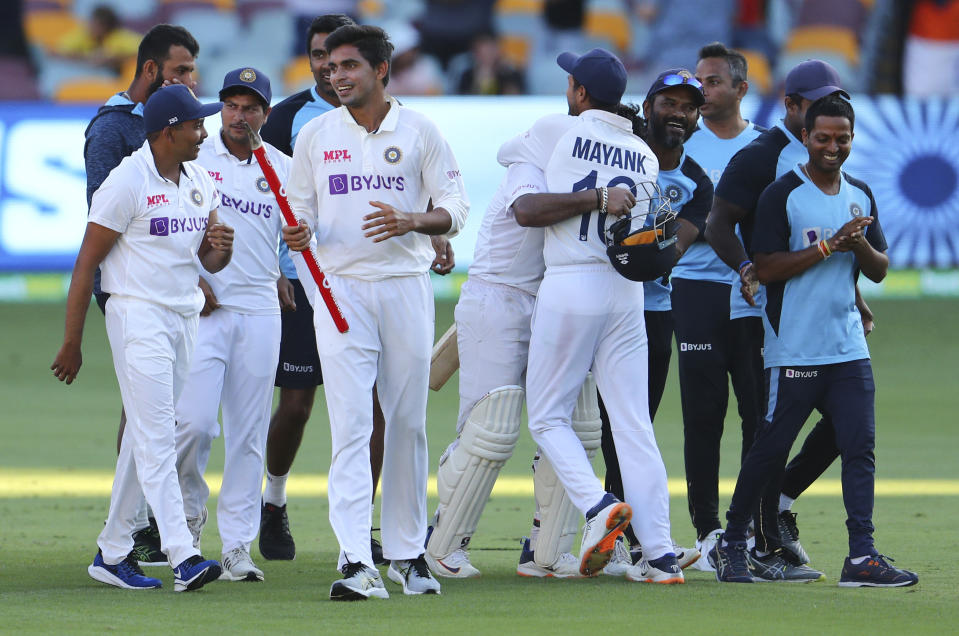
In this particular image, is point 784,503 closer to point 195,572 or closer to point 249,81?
point 195,572

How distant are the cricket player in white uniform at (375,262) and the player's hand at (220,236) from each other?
0.37 m

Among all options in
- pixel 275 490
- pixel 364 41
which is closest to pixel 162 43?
pixel 364 41

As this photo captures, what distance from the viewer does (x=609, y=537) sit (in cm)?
607

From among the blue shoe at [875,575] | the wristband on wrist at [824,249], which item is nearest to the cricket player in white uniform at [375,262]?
the wristband on wrist at [824,249]

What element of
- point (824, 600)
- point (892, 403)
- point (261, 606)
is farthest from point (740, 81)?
point (892, 403)

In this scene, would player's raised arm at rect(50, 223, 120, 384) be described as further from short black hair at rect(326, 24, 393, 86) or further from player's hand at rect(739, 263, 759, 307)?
player's hand at rect(739, 263, 759, 307)

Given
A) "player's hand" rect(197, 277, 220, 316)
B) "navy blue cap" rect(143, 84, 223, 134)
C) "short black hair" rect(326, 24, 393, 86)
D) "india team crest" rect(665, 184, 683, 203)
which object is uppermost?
"short black hair" rect(326, 24, 393, 86)

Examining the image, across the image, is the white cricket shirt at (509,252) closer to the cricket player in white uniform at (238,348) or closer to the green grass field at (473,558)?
the cricket player in white uniform at (238,348)

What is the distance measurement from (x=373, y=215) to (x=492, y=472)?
4.59 feet

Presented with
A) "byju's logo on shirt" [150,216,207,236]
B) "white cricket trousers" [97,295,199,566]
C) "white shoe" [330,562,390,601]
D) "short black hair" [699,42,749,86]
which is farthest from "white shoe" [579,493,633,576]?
"short black hair" [699,42,749,86]

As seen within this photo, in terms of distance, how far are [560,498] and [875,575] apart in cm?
136

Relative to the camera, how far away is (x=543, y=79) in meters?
19.1

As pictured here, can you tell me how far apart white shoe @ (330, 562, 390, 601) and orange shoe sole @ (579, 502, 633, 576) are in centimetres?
84

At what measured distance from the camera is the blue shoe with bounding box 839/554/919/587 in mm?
6258
